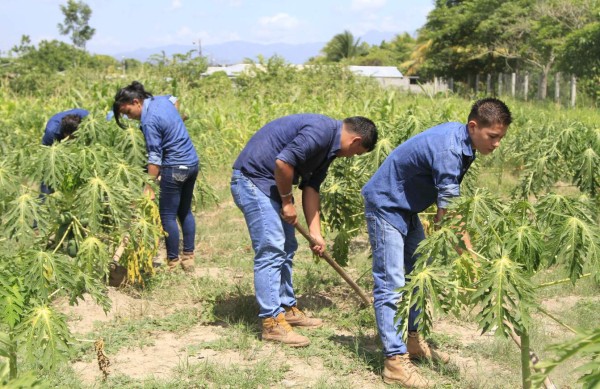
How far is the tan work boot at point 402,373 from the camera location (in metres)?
3.97

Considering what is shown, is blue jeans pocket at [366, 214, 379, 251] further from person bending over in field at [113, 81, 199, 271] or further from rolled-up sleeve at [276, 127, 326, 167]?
person bending over in field at [113, 81, 199, 271]

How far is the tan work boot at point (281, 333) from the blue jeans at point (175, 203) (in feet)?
5.95

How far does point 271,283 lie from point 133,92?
2.23 meters

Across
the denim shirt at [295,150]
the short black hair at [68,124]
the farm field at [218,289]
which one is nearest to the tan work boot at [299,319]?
the farm field at [218,289]

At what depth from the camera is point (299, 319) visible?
16.3 feet

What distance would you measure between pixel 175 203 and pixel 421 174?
286 cm

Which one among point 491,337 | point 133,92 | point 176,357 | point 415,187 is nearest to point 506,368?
point 491,337

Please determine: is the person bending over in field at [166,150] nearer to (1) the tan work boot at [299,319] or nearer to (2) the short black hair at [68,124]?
(2) the short black hair at [68,124]

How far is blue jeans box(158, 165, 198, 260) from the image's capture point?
19.6 feet

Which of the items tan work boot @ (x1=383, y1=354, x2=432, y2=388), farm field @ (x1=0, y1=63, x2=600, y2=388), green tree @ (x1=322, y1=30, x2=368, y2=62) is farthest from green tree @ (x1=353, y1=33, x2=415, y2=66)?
tan work boot @ (x1=383, y1=354, x2=432, y2=388)

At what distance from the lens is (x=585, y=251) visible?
3.24 m

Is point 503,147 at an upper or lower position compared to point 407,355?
upper

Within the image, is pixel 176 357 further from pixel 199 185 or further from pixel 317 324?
pixel 199 185

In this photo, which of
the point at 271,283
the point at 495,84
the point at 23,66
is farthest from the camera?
the point at 495,84
